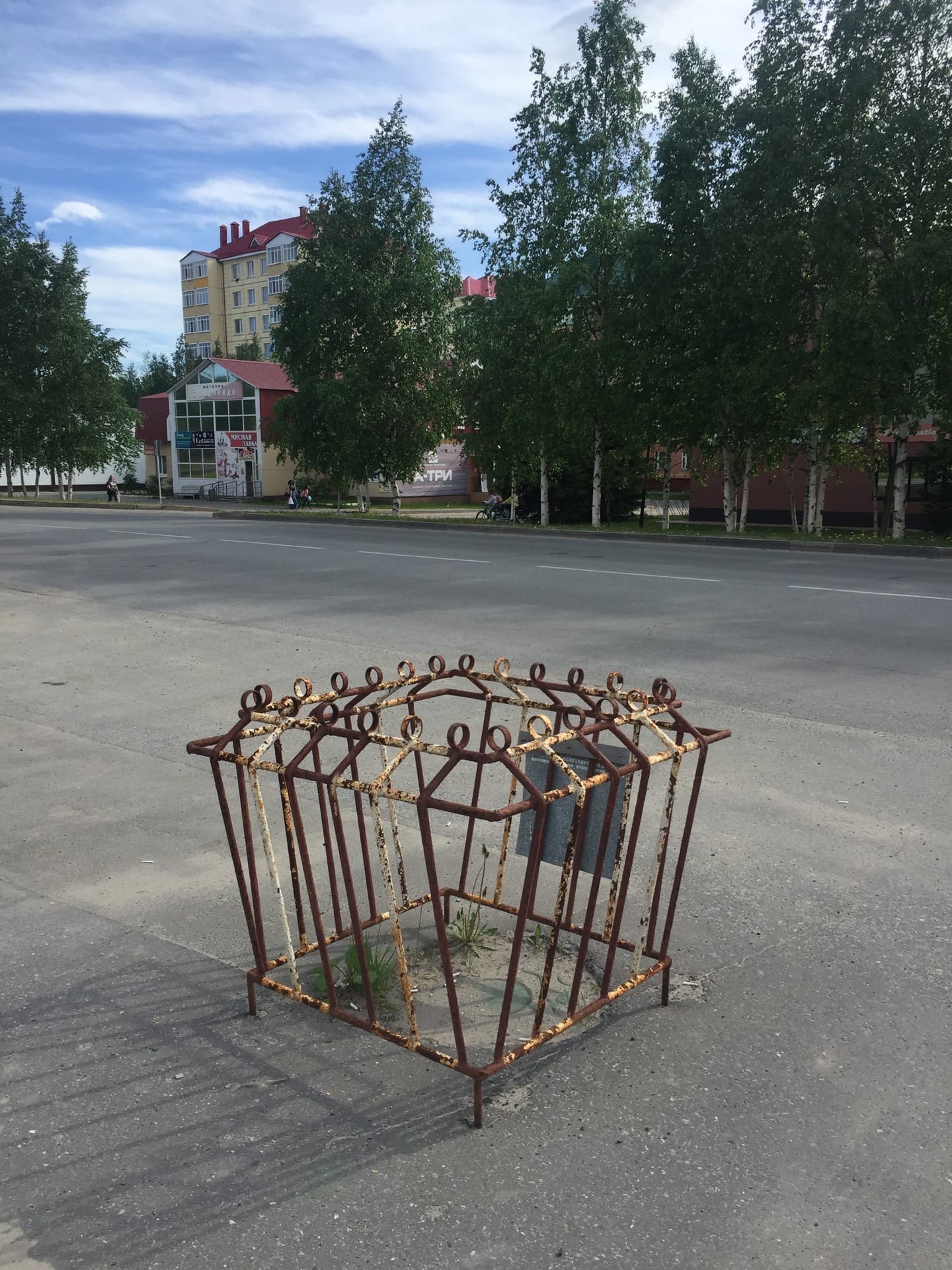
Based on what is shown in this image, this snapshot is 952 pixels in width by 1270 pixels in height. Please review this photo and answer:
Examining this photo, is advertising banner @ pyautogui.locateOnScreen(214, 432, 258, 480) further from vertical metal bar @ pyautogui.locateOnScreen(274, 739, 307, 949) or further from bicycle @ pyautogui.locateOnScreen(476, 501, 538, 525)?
vertical metal bar @ pyautogui.locateOnScreen(274, 739, 307, 949)

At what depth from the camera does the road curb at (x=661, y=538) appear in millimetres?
21391

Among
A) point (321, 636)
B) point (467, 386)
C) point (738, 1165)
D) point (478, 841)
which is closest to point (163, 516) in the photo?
point (467, 386)

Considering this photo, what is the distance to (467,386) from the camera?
3134 centimetres

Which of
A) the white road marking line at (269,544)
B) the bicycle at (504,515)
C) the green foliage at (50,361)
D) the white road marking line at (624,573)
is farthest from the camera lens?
the green foliage at (50,361)

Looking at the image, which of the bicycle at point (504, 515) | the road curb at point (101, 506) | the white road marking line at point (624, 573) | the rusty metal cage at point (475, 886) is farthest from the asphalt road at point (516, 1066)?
the road curb at point (101, 506)

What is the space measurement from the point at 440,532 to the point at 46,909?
23103 mm

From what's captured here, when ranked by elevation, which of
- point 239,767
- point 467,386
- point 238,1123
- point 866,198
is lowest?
point 238,1123

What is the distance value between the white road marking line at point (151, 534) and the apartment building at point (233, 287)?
65710mm

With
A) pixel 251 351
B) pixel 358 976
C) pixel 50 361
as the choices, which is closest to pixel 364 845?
pixel 358 976

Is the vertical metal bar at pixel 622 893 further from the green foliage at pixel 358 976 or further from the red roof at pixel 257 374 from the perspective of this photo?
the red roof at pixel 257 374

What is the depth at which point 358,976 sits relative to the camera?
3.47 m

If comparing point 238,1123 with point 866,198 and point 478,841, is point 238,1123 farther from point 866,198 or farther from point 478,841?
point 866,198

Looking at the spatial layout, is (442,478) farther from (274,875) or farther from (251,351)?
(274,875)

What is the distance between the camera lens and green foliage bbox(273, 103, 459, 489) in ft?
113
